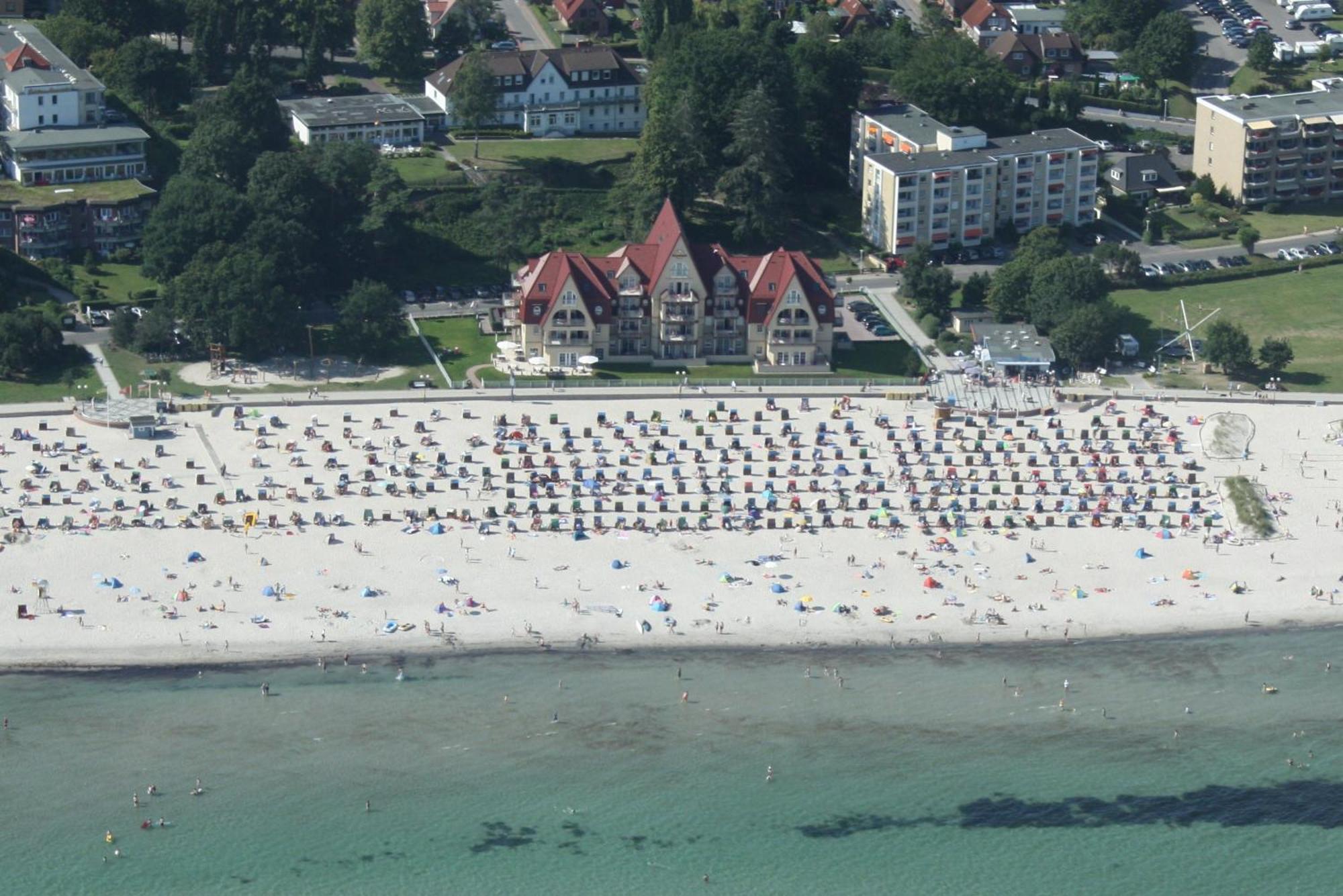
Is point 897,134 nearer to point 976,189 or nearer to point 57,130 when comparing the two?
point 976,189

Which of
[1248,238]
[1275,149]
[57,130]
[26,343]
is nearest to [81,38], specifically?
[57,130]

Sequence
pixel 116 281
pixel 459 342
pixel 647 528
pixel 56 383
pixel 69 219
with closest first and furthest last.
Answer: pixel 647 528
pixel 56 383
pixel 459 342
pixel 116 281
pixel 69 219

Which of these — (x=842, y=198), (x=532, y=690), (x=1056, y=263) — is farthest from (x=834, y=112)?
(x=532, y=690)

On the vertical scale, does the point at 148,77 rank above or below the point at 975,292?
above

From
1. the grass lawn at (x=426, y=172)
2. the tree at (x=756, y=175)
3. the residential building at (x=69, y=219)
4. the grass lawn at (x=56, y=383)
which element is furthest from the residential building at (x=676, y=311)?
the residential building at (x=69, y=219)

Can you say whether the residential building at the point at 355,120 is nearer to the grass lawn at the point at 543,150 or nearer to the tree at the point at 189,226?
the grass lawn at the point at 543,150
